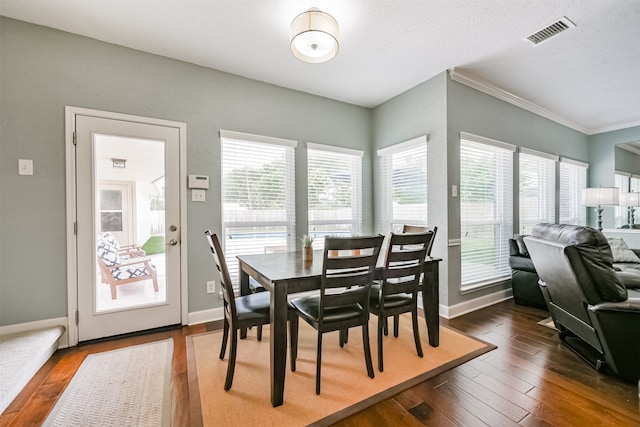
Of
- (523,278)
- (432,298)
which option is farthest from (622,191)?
(432,298)

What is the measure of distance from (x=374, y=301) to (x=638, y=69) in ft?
13.0

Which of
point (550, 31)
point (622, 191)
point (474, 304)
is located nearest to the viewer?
point (550, 31)

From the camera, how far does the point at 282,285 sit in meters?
1.65

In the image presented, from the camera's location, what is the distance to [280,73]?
309cm

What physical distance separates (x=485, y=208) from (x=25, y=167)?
4786mm

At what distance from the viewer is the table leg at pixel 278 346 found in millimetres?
1594

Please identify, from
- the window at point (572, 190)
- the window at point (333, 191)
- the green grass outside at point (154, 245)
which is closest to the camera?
the green grass outside at point (154, 245)

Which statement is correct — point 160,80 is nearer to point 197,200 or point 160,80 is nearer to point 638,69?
point 197,200

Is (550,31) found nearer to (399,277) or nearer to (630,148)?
(399,277)

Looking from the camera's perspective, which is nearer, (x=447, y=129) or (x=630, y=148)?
(x=447, y=129)

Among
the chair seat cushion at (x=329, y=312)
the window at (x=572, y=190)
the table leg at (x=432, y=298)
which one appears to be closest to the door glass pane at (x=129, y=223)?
the chair seat cushion at (x=329, y=312)

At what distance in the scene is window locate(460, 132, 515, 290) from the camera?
327 centimetres

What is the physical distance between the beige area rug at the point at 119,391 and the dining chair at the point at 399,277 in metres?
1.47

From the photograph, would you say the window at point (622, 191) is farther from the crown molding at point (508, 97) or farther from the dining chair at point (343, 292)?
the dining chair at point (343, 292)
